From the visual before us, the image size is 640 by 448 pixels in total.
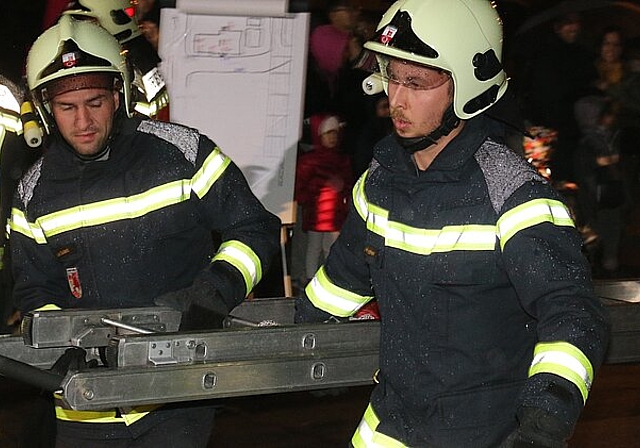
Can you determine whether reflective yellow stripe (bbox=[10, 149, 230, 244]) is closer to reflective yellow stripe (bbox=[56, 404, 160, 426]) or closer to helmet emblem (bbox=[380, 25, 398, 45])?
reflective yellow stripe (bbox=[56, 404, 160, 426])

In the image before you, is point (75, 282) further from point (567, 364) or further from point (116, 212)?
point (567, 364)

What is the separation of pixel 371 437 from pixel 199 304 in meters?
0.72

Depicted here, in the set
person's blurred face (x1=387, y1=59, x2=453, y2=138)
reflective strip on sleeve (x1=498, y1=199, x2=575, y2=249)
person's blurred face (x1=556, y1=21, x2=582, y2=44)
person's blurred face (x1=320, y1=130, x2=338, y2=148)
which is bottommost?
person's blurred face (x1=556, y1=21, x2=582, y2=44)

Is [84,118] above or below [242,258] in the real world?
above

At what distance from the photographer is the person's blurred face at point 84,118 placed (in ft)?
14.3

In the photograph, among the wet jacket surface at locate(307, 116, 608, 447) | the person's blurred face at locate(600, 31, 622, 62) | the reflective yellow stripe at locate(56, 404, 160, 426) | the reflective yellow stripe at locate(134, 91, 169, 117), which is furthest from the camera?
the person's blurred face at locate(600, 31, 622, 62)

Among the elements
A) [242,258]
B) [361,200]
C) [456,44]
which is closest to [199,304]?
[242,258]

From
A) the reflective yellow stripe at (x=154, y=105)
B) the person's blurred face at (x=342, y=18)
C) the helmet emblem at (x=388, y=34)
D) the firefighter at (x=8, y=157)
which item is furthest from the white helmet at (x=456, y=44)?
the person's blurred face at (x=342, y=18)

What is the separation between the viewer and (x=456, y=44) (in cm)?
368

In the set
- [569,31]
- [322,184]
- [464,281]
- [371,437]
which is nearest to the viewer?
[464,281]

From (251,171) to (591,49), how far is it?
384cm

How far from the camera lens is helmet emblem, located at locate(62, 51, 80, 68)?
14.3 feet

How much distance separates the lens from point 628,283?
4910mm

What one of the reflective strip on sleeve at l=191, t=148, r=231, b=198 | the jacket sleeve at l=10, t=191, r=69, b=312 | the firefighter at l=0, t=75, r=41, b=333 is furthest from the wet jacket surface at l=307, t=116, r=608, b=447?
the firefighter at l=0, t=75, r=41, b=333
